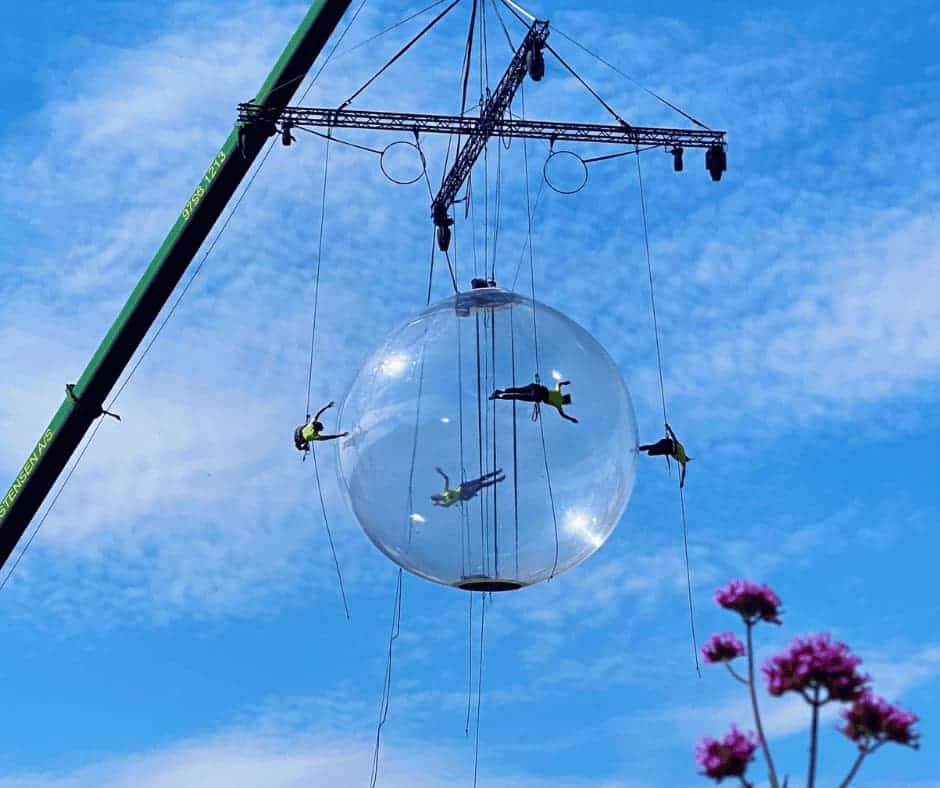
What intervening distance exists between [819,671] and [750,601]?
0.62 m

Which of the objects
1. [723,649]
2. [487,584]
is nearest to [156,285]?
[487,584]

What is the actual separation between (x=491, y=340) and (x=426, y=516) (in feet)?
4.44

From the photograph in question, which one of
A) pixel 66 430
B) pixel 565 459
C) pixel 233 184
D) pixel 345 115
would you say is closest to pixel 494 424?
pixel 565 459

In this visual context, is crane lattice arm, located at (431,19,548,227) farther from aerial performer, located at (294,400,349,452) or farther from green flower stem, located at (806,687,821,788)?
green flower stem, located at (806,687,821,788)

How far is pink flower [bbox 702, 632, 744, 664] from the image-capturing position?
727 centimetres

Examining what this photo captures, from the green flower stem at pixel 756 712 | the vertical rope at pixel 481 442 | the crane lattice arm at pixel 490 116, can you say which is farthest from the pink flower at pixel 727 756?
the crane lattice arm at pixel 490 116

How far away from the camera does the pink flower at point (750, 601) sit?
7199 mm

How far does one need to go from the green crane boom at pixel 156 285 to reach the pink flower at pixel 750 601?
11.9 m

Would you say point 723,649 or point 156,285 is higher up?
point 156,285

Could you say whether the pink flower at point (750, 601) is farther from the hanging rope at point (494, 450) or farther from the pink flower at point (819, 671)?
the hanging rope at point (494, 450)

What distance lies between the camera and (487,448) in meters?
12.8

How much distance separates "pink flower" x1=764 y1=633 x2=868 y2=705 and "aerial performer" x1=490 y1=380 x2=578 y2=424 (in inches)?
240

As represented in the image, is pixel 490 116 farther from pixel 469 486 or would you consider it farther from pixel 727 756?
pixel 727 756

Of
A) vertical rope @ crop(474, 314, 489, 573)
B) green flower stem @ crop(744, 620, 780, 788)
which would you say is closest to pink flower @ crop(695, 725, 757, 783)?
green flower stem @ crop(744, 620, 780, 788)
